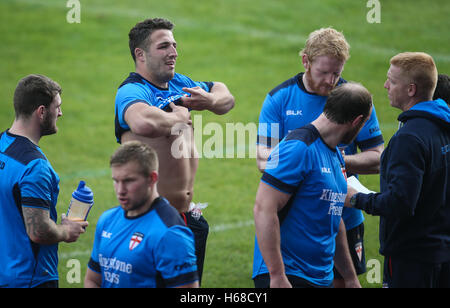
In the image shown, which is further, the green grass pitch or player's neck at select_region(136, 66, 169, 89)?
the green grass pitch

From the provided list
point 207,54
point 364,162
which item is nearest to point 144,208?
point 364,162

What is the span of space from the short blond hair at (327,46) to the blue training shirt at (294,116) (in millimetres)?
354

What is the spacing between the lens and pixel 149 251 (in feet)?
11.8

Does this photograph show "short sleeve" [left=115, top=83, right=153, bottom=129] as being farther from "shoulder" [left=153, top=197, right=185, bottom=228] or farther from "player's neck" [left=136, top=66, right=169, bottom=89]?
"shoulder" [left=153, top=197, right=185, bottom=228]

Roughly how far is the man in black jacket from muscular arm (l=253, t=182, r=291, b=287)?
715mm

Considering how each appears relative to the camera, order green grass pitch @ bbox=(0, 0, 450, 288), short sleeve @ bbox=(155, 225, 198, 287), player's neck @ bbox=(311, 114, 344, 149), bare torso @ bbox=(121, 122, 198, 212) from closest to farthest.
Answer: short sleeve @ bbox=(155, 225, 198, 287)
player's neck @ bbox=(311, 114, 344, 149)
bare torso @ bbox=(121, 122, 198, 212)
green grass pitch @ bbox=(0, 0, 450, 288)

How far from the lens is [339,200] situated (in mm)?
4316

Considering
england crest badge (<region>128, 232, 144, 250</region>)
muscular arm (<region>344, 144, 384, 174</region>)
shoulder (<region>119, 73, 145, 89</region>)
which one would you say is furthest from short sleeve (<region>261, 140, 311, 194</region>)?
shoulder (<region>119, 73, 145, 89</region>)

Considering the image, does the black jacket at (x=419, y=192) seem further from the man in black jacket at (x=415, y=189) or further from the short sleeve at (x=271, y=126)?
the short sleeve at (x=271, y=126)

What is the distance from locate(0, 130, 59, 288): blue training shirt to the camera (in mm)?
4359

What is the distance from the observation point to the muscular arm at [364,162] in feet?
18.0

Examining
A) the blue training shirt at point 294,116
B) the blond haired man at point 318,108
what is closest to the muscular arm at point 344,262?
the blond haired man at point 318,108

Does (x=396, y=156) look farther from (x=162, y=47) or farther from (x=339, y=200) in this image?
(x=162, y=47)

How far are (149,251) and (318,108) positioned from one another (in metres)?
2.45
